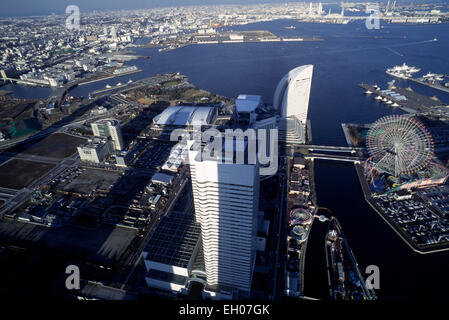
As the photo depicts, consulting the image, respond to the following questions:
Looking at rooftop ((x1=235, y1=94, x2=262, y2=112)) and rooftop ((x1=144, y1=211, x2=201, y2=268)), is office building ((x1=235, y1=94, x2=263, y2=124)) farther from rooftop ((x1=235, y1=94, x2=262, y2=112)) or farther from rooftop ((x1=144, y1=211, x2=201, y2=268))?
rooftop ((x1=144, y1=211, x2=201, y2=268))

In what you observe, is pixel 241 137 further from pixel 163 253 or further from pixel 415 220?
pixel 415 220

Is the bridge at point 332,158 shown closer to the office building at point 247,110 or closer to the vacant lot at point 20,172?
the office building at point 247,110

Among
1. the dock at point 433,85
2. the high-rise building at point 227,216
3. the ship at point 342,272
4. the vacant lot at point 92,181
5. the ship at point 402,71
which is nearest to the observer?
the high-rise building at point 227,216

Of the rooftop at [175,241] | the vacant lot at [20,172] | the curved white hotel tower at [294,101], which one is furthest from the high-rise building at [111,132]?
the curved white hotel tower at [294,101]

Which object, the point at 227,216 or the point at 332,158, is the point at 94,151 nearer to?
the point at 227,216

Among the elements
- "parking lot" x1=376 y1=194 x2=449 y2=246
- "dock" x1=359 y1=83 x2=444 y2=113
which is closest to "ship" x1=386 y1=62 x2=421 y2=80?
"dock" x1=359 y1=83 x2=444 y2=113

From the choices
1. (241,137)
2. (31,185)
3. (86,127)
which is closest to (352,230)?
(241,137)

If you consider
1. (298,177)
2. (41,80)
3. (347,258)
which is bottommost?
(347,258)
